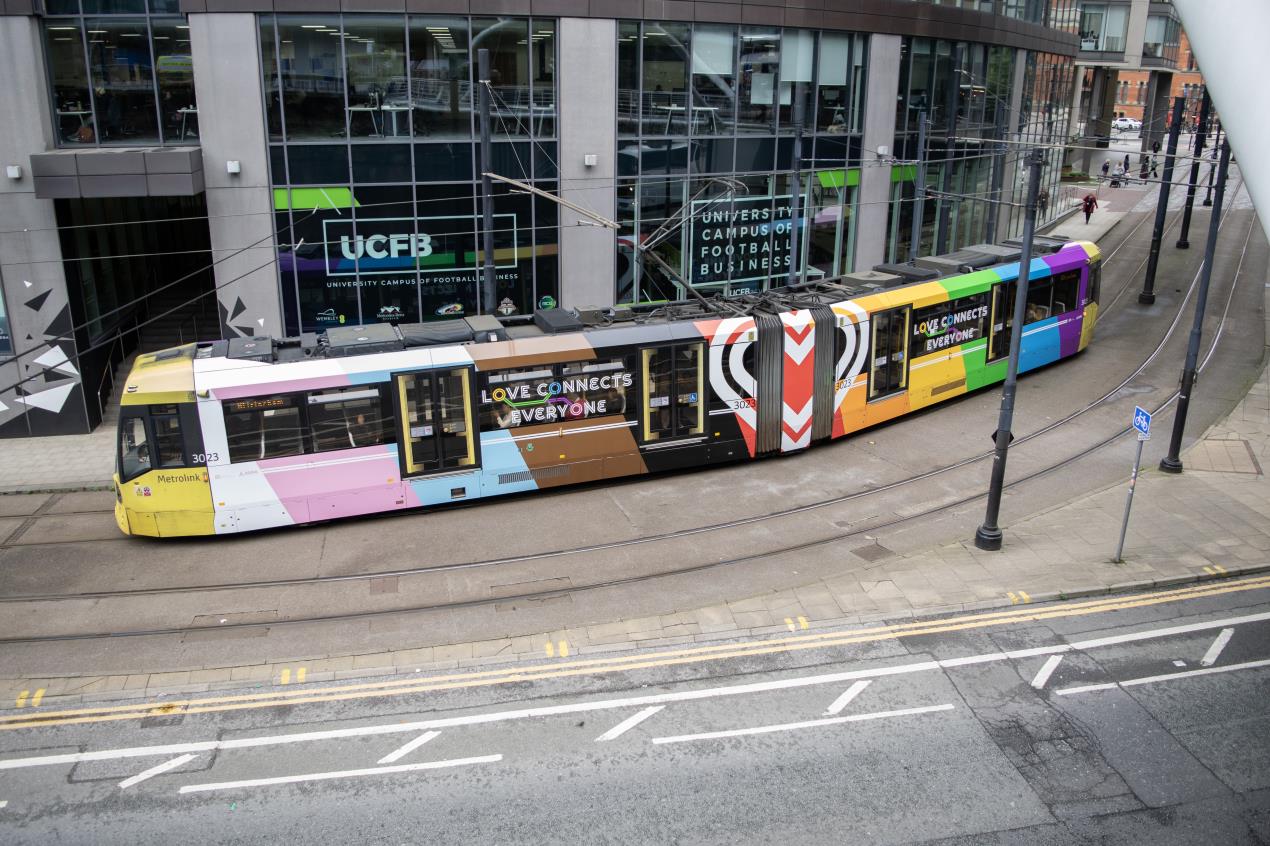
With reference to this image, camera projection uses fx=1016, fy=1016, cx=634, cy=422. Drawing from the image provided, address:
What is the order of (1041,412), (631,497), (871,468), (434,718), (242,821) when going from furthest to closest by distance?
(1041,412)
(871,468)
(631,497)
(434,718)
(242,821)

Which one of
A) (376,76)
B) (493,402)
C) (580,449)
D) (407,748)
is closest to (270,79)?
(376,76)

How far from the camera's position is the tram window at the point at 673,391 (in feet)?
58.5

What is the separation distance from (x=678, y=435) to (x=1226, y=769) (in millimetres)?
10189

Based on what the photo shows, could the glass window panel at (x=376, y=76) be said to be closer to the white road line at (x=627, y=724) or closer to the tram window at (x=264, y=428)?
the tram window at (x=264, y=428)

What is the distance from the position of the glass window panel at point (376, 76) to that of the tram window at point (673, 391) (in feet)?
30.5

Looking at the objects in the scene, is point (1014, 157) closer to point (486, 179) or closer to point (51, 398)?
point (486, 179)

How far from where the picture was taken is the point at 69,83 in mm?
21406

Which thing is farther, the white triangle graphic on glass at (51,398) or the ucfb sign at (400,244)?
the ucfb sign at (400,244)

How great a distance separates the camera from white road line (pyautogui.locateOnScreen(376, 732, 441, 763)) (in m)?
10.6

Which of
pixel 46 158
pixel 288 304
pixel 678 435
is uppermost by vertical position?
pixel 46 158

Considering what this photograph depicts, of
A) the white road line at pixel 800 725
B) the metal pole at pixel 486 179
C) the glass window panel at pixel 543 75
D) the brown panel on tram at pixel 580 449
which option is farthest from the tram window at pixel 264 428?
the glass window panel at pixel 543 75

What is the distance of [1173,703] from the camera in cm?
1152

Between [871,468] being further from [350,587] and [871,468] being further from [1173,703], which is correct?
[350,587]

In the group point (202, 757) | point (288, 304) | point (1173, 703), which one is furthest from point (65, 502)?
point (1173, 703)
